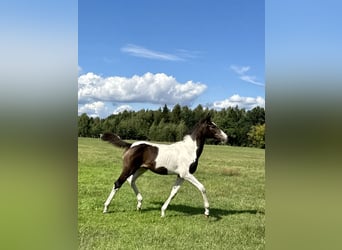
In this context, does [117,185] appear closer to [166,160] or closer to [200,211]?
[166,160]

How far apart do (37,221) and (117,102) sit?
1103mm

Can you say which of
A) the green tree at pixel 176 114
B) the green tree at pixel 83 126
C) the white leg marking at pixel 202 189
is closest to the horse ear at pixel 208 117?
the green tree at pixel 176 114

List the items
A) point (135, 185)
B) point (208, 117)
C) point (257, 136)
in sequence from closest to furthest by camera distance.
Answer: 1. point (257, 136)
2. point (208, 117)
3. point (135, 185)

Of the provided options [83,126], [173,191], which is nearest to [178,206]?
[173,191]

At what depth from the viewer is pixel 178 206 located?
3.09 meters

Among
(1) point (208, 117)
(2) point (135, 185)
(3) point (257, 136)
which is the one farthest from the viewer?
(2) point (135, 185)

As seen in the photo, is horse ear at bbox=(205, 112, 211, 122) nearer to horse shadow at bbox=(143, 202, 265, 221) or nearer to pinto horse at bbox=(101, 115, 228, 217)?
pinto horse at bbox=(101, 115, 228, 217)

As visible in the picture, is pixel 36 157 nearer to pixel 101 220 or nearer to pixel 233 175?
pixel 101 220

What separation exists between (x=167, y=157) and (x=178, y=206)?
420 mm

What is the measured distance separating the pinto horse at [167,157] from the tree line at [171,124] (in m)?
0.07

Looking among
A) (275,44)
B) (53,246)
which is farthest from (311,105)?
(53,246)

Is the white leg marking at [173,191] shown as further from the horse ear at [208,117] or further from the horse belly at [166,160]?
the horse ear at [208,117]

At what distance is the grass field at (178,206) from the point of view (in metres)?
2.88

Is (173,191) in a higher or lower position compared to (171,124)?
lower
